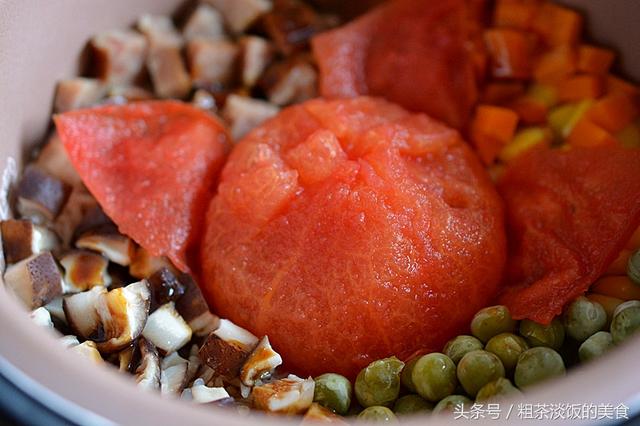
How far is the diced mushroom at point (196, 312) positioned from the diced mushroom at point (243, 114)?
0.47 metres

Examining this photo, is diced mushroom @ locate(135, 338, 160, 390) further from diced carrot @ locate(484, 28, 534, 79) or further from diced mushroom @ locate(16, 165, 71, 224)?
diced carrot @ locate(484, 28, 534, 79)

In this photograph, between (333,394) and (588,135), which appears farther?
(588,135)

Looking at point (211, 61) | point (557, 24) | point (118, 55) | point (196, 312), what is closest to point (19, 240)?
point (196, 312)

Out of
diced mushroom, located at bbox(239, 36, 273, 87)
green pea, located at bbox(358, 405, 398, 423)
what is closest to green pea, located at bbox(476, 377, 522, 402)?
green pea, located at bbox(358, 405, 398, 423)

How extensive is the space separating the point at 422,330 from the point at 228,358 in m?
0.37

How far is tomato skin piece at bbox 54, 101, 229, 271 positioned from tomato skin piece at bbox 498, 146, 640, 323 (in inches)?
26.0

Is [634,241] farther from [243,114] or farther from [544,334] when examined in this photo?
[243,114]

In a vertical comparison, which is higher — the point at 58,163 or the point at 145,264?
the point at 58,163

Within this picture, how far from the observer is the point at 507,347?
1.26 meters

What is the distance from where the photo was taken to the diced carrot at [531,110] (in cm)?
180

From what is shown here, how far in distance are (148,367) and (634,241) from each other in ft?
2.96

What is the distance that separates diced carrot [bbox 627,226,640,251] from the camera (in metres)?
1.39

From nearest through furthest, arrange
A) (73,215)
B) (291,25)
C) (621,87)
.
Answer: (73,215) < (621,87) < (291,25)

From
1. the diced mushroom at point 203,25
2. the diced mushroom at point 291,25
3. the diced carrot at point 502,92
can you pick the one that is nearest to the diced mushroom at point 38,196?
the diced mushroom at point 203,25
